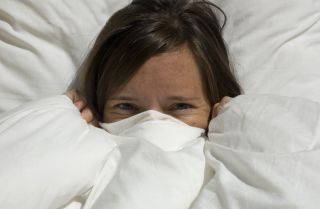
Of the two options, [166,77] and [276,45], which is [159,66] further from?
[276,45]

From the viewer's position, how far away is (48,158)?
0.75 meters

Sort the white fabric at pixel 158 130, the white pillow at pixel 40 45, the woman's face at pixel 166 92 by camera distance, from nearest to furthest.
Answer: the white fabric at pixel 158 130
the woman's face at pixel 166 92
the white pillow at pixel 40 45

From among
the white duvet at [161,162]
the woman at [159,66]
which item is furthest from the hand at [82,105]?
the white duvet at [161,162]

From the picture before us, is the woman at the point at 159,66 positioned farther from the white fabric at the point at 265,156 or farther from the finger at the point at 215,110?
the white fabric at the point at 265,156

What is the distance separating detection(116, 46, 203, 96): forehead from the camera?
1.00m

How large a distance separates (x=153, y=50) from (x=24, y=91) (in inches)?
12.5

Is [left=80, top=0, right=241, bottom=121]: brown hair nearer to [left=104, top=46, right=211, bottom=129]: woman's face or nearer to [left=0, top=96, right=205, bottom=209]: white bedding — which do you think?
[left=104, top=46, right=211, bottom=129]: woman's face

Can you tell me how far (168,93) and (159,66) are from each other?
0.06 m

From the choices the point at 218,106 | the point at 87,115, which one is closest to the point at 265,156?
the point at 218,106

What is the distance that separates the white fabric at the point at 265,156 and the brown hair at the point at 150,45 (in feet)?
0.64

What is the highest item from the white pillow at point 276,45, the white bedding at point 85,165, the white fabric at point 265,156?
the white bedding at point 85,165

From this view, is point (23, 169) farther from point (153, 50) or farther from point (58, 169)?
point (153, 50)

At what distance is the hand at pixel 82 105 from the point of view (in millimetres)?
1067

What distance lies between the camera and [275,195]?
28.2 inches
